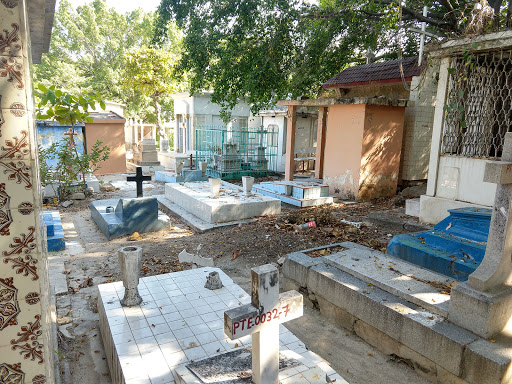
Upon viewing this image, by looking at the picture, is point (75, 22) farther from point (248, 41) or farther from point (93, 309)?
point (93, 309)

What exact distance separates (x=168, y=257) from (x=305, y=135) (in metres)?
12.4

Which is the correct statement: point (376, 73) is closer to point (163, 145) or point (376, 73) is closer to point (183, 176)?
point (183, 176)

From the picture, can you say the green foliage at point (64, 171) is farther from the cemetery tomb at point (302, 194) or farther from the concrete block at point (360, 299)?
the concrete block at point (360, 299)

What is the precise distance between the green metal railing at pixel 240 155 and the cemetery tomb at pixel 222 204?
16.3 ft

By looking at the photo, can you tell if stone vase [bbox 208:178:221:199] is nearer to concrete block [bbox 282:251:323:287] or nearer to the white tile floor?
concrete block [bbox 282:251:323:287]

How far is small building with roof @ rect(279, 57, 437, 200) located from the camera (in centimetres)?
1102

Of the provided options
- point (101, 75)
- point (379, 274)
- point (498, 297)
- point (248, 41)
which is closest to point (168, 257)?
point (379, 274)

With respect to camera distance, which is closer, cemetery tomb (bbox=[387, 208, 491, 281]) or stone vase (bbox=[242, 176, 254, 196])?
cemetery tomb (bbox=[387, 208, 491, 281])

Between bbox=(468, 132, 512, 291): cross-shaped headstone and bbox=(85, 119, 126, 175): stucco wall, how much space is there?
16.1 meters

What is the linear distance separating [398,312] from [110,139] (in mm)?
15893

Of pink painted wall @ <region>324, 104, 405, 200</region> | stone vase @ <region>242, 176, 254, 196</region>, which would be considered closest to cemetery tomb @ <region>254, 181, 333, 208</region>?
pink painted wall @ <region>324, 104, 405, 200</region>

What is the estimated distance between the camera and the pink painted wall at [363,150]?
11.0 m

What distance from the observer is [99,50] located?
31.6m

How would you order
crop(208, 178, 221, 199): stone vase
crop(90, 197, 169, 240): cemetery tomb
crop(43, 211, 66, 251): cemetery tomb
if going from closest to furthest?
crop(43, 211, 66, 251): cemetery tomb, crop(90, 197, 169, 240): cemetery tomb, crop(208, 178, 221, 199): stone vase
